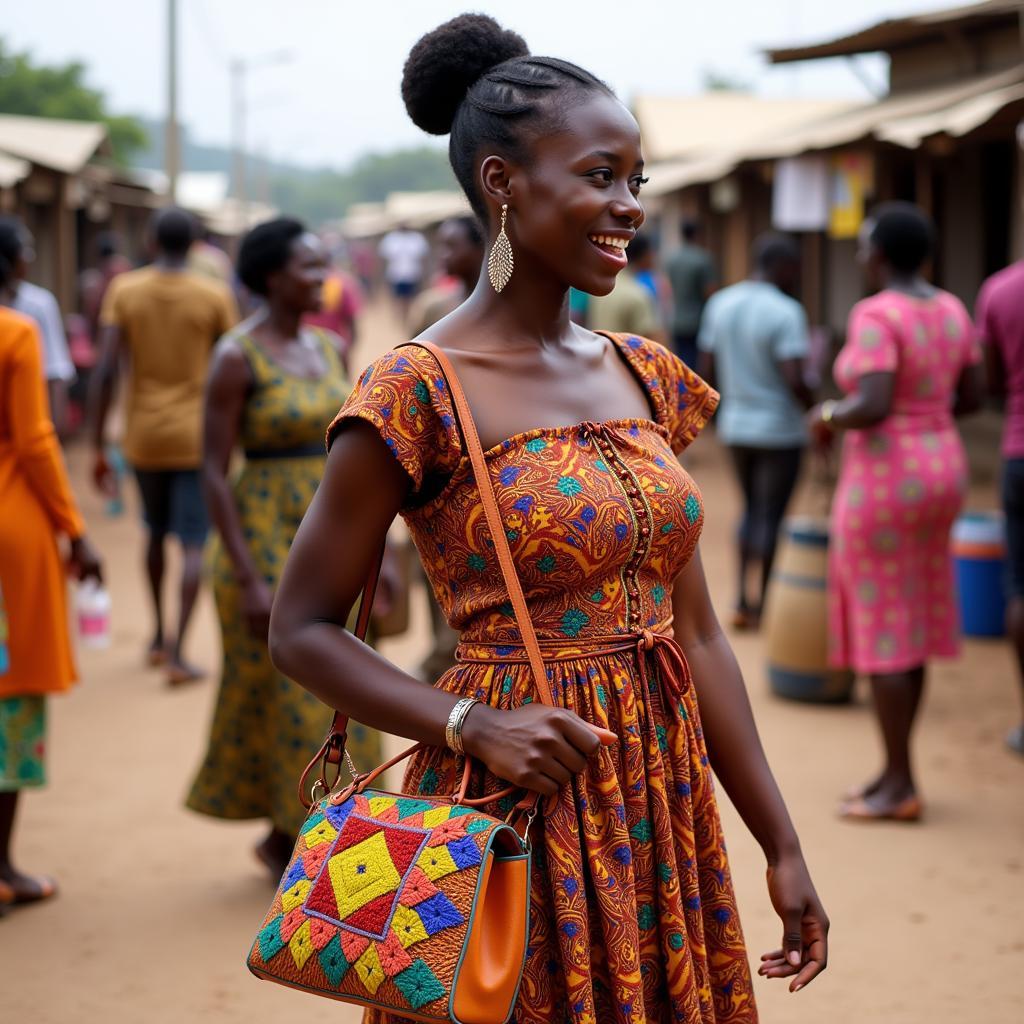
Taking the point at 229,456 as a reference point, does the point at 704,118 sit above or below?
above

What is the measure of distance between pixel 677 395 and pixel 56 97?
44612 mm

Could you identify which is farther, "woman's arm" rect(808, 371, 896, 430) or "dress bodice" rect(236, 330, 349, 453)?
"woman's arm" rect(808, 371, 896, 430)

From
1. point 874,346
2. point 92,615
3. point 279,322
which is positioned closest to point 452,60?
point 279,322

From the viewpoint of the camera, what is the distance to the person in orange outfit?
439cm

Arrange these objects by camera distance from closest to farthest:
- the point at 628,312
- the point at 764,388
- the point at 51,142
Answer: the point at 764,388 → the point at 628,312 → the point at 51,142

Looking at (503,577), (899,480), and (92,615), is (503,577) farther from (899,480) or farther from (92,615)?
(92,615)

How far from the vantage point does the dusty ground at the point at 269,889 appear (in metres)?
4.02

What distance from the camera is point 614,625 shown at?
209cm

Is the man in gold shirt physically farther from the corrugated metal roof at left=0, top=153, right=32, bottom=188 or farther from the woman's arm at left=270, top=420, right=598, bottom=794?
the woman's arm at left=270, top=420, right=598, bottom=794

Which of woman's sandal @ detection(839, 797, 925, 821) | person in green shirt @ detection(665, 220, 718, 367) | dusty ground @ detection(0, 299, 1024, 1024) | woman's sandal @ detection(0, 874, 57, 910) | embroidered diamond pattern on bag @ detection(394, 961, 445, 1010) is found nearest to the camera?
embroidered diamond pattern on bag @ detection(394, 961, 445, 1010)

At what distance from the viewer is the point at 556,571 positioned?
2.01m

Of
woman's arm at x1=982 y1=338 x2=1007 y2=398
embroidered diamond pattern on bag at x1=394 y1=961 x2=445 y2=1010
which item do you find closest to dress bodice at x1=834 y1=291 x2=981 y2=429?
woman's arm at x1=982 y1=338 x2=1007 y2=398

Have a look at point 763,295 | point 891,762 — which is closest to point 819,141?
point 763,295

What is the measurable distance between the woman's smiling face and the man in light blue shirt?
20.1 feet
